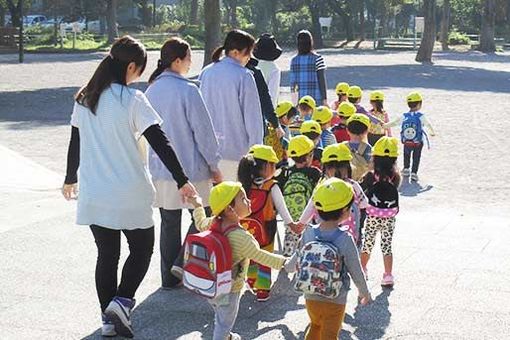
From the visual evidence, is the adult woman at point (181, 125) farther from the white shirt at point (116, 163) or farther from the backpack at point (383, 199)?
the backpack at point (383, 199)

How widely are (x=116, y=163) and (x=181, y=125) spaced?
42.6 inches

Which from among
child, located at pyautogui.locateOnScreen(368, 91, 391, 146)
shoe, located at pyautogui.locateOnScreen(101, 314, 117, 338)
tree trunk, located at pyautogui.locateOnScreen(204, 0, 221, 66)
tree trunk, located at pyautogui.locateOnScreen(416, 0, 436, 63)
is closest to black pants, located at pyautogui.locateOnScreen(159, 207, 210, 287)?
shoe, located at pyautogui.locateOnScreen(101, 314, 117, 338)

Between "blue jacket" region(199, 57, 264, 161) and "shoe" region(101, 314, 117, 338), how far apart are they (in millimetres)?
2060

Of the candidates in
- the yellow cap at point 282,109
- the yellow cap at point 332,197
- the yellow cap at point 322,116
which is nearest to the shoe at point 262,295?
the yellow cap at point 332,197

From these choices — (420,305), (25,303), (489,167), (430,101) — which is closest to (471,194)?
(489,167)

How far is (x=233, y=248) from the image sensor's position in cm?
518

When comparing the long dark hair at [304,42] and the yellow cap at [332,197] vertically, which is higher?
the long dark hair at [304,42]

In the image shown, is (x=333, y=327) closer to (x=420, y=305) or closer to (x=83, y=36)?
(x=420, y=305)

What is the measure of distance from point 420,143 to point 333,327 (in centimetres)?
731

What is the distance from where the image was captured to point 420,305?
6.58 m

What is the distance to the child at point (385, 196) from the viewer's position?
7.01 meters

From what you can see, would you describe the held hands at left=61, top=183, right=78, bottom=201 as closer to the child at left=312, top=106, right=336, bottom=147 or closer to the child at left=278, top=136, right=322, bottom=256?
the child at left=278, top=136, right=322, bottom=256

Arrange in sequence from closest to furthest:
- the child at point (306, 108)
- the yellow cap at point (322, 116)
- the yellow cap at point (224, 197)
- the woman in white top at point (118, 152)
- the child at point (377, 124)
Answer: the yellow cap at point (224, 197) < the woman in white top at point (118, 152) < the yellow cap at point (322, 116) < the child at point (306, 108) < the child at point (377, 124)

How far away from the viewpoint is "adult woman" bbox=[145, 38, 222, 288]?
6609 mm
